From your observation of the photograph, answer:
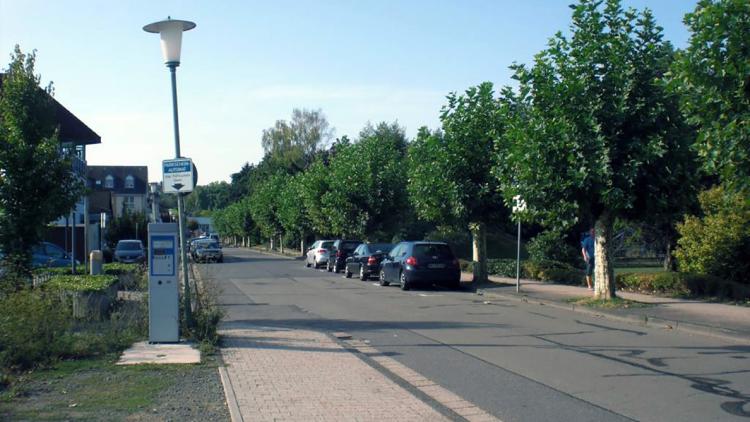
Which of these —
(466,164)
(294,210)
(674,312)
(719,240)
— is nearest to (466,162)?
(466,164)

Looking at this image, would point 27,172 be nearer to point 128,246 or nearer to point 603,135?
point 603,135

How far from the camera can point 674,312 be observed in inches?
615

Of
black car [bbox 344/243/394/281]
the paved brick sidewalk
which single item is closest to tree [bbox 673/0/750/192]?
the paved brick sidewalk

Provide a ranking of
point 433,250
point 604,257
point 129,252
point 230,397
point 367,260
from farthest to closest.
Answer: point 129,252, point 367,260, point 433,250, point 604,257, point 230,397

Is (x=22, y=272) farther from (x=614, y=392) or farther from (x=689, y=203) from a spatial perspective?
(x=689, y=203)

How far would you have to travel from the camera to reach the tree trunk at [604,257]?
17328mm

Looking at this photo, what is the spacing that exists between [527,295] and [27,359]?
45.5 feet

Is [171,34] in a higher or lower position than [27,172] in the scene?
higher

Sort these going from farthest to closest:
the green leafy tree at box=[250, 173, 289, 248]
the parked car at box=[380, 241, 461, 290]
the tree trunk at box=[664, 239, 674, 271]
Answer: the green leafy tree at box=[250, 173, 289, 248] → the tree trunk at box=[664, 239, 674, 271] → the parked car at box=[380, 241, 461, 290]

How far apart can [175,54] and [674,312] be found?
Result: 10.8 meters

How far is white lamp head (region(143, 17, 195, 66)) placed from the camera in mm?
12023

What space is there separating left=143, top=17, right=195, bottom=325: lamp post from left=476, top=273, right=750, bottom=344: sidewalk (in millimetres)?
8559

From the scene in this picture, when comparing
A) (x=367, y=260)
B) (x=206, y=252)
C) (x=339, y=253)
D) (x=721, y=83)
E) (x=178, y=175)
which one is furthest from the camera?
(x=206, y=252)

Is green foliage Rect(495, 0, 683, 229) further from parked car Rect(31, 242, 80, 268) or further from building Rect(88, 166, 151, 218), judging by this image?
building Rect(88, 166, 151, 218)
